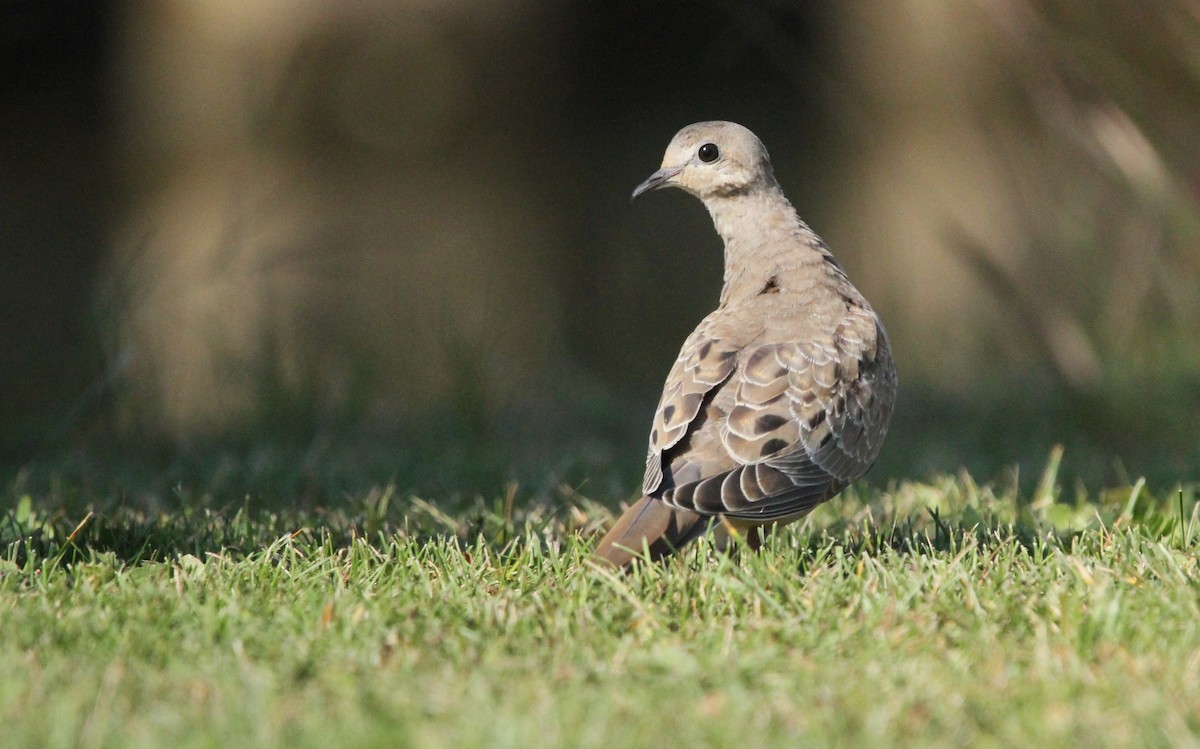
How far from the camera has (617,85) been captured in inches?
413

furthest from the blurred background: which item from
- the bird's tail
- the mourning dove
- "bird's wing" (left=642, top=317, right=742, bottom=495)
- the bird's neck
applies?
the bird's tail

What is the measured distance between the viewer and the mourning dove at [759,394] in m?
3.97

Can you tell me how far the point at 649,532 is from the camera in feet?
12.8

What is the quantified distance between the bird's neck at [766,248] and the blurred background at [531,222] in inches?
50.3

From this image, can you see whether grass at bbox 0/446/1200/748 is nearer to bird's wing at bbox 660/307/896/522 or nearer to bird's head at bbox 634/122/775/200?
bird's wing at bbox 660/307/896/522

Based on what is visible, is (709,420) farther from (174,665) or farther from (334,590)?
(174,665)

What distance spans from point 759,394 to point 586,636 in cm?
120

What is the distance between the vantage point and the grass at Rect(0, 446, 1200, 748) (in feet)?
8.57

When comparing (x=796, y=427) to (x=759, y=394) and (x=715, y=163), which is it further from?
(x=715, y=163)

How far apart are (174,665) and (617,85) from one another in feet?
26.5

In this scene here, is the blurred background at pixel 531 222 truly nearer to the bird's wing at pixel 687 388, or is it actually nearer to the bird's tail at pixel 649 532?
the bird's wing at pixel 687 388

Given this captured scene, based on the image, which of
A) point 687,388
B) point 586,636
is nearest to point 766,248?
point 687,388

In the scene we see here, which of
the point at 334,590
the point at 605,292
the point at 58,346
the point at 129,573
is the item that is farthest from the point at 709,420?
the point at 605,292

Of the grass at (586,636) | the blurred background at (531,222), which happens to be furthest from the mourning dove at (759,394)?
the blurred background at (531,222)
